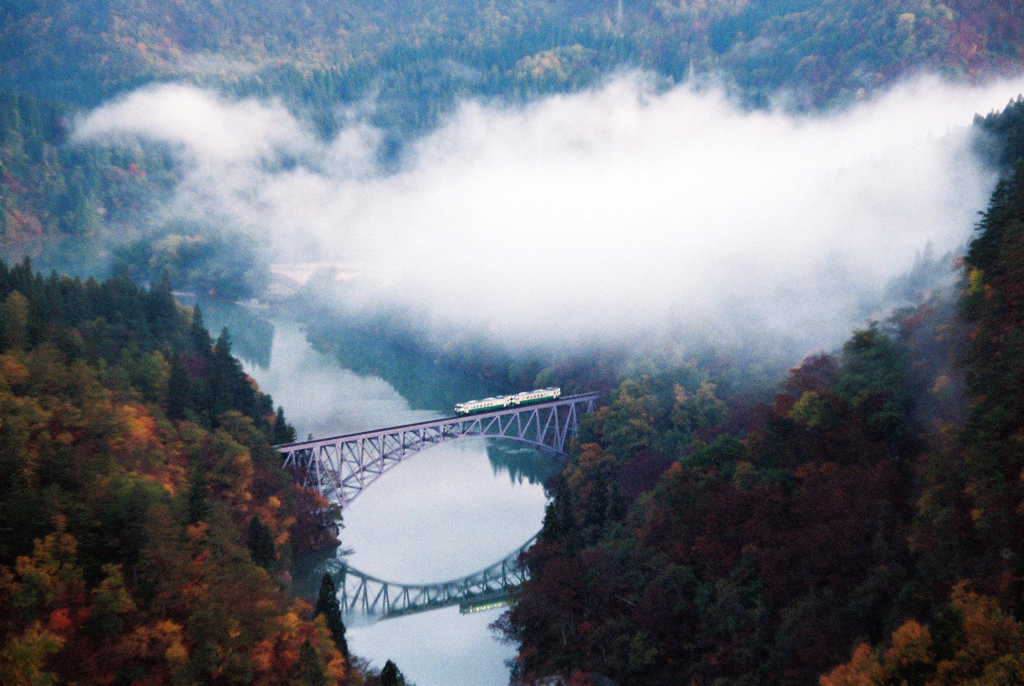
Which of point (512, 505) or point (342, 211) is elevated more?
point (342, 211)

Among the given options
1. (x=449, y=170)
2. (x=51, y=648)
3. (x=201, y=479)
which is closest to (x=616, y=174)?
(x=449, y=170)

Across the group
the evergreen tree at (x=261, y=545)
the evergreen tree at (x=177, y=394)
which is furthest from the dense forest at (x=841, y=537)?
the evergreen tree at (x=177, y=394)

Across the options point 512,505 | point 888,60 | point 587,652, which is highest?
point 888,60

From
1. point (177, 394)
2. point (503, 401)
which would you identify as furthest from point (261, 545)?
point (503, 401)

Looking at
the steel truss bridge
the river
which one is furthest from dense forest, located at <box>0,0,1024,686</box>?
the river

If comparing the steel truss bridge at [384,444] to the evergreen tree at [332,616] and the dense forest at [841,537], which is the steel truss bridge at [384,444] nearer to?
the dense forest at [841,537]

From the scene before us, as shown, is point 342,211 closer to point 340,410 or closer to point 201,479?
point 340,410
